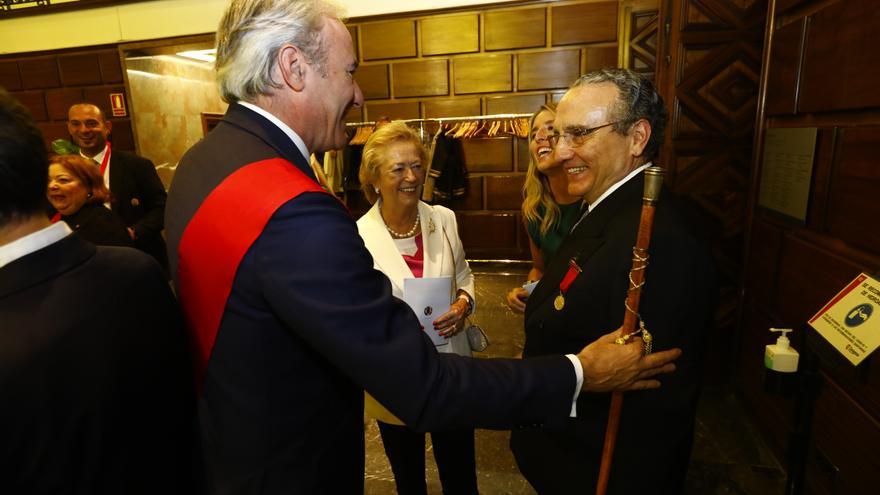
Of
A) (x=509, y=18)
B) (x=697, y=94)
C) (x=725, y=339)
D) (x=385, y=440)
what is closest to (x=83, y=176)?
(x=385, y=440)

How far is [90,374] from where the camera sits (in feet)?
2.53

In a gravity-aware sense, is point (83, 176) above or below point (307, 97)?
below

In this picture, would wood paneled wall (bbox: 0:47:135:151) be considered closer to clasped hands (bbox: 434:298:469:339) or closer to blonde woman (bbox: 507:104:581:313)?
blonde woman (bbox: 507:104:581:313)

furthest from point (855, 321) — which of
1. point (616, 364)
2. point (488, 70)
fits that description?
point (488, 70)

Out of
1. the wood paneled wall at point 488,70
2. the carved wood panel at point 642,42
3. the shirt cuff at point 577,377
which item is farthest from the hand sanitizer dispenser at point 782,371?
the wood paneled wall at point 488,70

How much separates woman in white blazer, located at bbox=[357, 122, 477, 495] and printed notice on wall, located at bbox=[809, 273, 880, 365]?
1118 millimetres

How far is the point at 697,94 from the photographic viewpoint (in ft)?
9.39

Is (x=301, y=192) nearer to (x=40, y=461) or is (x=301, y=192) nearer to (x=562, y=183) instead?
(x=40, y=461)

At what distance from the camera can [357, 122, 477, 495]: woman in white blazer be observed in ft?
5.89

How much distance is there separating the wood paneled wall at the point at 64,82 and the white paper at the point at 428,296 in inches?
225

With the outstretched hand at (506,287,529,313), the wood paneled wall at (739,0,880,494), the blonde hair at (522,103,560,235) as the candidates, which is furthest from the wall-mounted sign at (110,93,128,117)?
the wood paneled wall at (739,0,880,494)

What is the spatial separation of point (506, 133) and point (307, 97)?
191 inches

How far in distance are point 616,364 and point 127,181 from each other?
3687mm

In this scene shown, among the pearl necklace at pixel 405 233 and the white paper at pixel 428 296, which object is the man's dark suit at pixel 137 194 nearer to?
the pearl necklace at pixel 405 233
